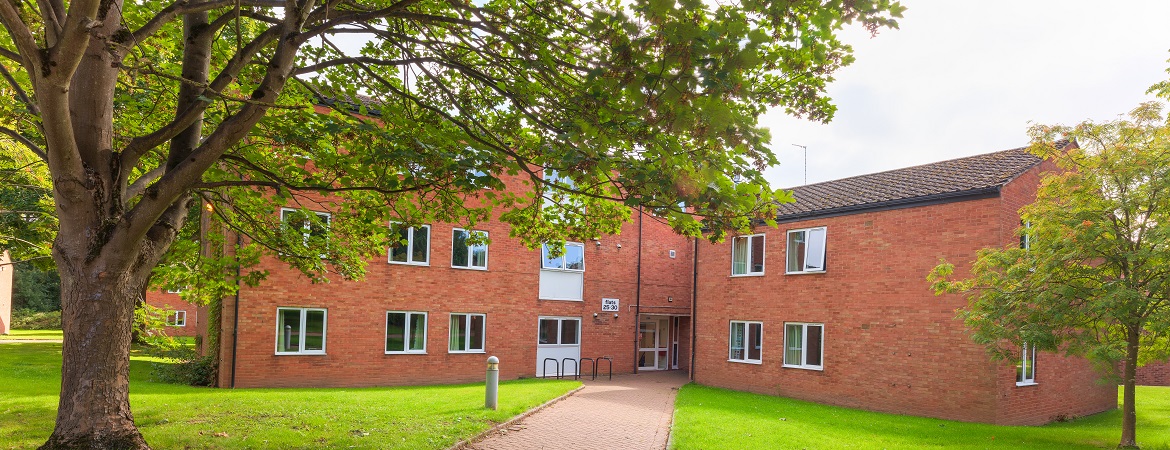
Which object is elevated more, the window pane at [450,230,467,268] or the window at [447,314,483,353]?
the window pane at [450,230,467,268]

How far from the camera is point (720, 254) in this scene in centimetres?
2155

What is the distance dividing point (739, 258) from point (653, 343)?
7226 mm

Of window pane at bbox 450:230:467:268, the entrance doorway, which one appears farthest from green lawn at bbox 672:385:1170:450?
the entrance doorway

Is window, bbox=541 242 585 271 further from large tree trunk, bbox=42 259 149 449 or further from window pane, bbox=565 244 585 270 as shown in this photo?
large tree trunk, bbox=42 259 149 449

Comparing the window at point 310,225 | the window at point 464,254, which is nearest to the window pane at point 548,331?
the window at point 464,254

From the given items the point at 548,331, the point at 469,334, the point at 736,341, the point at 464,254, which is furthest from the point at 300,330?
the point at 736,341

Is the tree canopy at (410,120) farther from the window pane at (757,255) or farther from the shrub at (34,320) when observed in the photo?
the shrub at (34,320)

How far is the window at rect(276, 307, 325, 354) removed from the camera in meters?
18.3

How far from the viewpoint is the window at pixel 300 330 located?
59.9 feet

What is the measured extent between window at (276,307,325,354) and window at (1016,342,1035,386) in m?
15.8

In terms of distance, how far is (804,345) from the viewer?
61.7 feet

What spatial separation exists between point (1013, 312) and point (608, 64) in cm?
948

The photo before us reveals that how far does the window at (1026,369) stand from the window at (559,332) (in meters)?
12.5

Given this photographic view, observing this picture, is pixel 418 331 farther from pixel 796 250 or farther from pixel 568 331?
pixel 796 250
